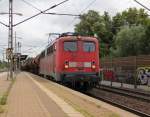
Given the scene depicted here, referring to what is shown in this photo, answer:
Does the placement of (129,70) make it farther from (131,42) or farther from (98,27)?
(98,27)

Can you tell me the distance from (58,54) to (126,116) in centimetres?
1645

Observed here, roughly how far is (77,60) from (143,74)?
19.6 ft

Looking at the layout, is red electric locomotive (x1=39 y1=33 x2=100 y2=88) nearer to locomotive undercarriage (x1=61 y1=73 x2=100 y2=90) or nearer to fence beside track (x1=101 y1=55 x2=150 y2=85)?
locomotive undercarriage (x1=61 y1=73 x2=100 y2=90)

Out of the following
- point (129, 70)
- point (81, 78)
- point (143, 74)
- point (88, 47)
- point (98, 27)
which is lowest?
point (81, 78)

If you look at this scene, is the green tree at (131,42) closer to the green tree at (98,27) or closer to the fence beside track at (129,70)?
the green tree at (98,27)

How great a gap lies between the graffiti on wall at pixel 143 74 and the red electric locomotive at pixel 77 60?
428 cm

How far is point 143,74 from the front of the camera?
3591 centimetres

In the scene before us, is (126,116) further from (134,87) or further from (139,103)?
(134,87)

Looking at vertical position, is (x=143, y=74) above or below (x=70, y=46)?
below

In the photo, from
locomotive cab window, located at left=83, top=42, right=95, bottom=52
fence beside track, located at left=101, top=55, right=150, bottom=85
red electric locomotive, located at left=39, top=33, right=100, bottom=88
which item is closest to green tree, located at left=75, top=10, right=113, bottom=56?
fence beside track, located at left=101, top=55, right=150, bottom=85

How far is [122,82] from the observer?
39.6m

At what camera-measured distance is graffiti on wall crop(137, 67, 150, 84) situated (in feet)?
115

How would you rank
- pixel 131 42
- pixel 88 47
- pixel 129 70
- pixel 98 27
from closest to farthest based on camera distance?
1. pixel 88 47
2. pixel 129 70
3. pixel 131 42
4. pixel 98 27

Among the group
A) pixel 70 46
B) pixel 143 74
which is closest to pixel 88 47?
pixel 70 46
